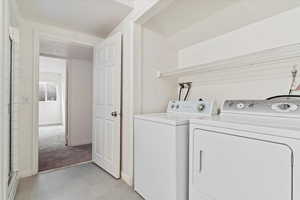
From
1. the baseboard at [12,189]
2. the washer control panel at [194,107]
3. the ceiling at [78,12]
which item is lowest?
the baseboard at [12,189]

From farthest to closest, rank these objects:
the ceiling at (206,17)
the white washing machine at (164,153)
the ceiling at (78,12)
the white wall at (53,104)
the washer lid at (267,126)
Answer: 1. the white wall at (53,104)
2. the ceiling at (78,12)
3. the ceiling at (206,17)
4. the white washing machine at (164,153)
5. the washer lid at (267,126)

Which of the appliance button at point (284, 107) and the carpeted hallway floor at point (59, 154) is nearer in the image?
the appliance button at point (284, 107)

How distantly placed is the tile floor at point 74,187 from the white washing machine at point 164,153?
0.26m

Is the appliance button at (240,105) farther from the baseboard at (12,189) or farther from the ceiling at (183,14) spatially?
the baseboard at (12,189)

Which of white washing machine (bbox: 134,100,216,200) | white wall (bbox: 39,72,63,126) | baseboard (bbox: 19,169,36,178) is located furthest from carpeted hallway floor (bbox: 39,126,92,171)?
white wall (bbox: 39,72,63,126)

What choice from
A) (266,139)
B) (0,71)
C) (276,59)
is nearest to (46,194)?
(0,71)

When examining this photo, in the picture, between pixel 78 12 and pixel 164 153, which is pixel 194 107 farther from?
pixel 78 12

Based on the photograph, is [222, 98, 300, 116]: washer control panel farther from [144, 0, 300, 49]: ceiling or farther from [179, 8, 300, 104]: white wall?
[144, 0, 300, 49]: ceiling

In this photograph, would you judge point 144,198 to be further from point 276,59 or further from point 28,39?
point 28,39

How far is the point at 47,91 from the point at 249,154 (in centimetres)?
756

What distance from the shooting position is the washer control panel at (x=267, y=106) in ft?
3.46

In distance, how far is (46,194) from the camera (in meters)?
1.77

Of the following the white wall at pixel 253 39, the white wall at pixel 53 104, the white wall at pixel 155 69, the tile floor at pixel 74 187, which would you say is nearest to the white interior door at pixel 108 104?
the tile floor at pixel 74 187

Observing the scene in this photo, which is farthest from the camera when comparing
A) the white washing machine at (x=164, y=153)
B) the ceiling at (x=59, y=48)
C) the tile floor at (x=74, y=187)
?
the ceiling at (x=59, y=48)
